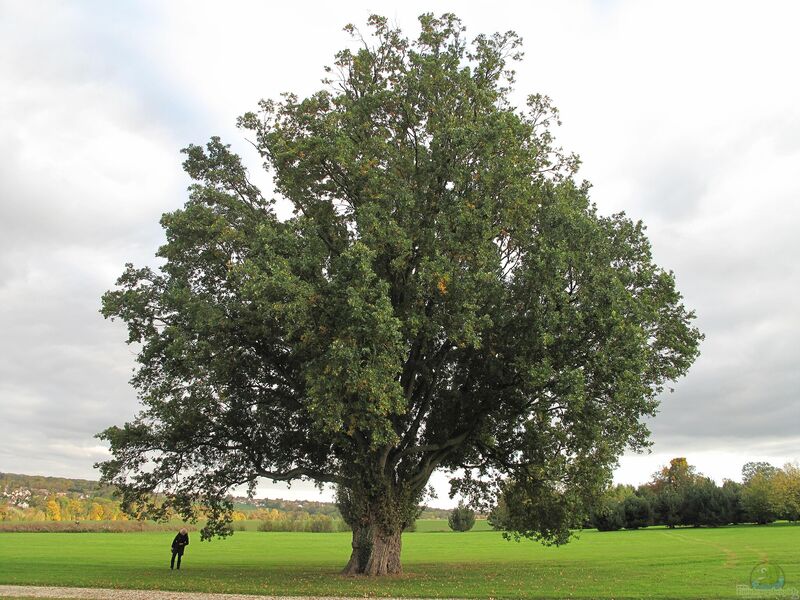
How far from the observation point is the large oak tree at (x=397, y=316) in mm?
23297

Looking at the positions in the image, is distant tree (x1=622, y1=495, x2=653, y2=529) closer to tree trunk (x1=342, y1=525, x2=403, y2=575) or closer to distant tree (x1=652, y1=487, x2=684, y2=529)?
distant tree (x1=652, y1=487, x2=684, y2=529)

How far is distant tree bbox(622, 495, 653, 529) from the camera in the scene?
101188 mm

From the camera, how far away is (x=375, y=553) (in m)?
28.2

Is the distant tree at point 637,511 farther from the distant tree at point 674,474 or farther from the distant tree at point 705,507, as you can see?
the distant tree at point 674,474

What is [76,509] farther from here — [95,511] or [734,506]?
[734,506]

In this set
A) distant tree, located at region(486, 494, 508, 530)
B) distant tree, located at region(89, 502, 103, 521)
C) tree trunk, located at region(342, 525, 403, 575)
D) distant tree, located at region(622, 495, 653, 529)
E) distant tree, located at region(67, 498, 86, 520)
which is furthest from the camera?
distant tree, located at region(67, 498, 86, 520)

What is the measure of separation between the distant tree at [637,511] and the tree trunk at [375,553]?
83.9 m

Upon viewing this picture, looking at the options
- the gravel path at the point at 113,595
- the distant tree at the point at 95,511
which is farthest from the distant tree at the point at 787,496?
the distant tree at the point at 95,511

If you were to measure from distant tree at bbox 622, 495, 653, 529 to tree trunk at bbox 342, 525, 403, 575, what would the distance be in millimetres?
83874

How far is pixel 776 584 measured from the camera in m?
24.3
